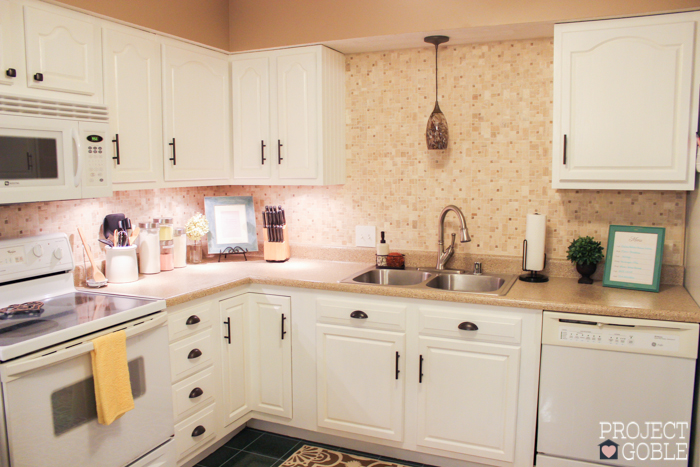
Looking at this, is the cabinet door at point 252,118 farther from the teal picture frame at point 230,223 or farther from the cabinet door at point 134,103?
the cabinet door at point 134,103

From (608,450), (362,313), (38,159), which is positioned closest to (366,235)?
(362,313)

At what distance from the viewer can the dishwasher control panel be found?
83.0 inches

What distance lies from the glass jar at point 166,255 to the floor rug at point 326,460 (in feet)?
3.94

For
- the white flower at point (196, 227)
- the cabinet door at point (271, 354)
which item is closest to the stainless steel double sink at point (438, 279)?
the cabinet door at point (271, 354)

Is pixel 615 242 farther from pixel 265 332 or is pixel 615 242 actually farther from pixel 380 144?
pixel 265 332

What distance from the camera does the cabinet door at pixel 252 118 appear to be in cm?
308

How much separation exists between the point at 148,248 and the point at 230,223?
2.03ft

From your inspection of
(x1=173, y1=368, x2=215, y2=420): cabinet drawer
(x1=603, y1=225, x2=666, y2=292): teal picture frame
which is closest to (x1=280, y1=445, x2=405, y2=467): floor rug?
(x1=173, y1=368, x2=215, y2=420): cabinet drawer

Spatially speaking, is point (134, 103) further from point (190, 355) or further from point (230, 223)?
point (190, 355)

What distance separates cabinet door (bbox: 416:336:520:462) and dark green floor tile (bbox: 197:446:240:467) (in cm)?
97

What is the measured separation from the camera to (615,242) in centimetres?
254

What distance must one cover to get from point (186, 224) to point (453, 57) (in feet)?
5.93

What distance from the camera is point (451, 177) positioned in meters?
3.00

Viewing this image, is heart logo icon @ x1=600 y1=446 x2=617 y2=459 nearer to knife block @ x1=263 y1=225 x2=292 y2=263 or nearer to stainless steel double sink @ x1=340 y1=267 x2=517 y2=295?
stainless steel double sink @ x1=340 y1=267 x2=517 y2=295
